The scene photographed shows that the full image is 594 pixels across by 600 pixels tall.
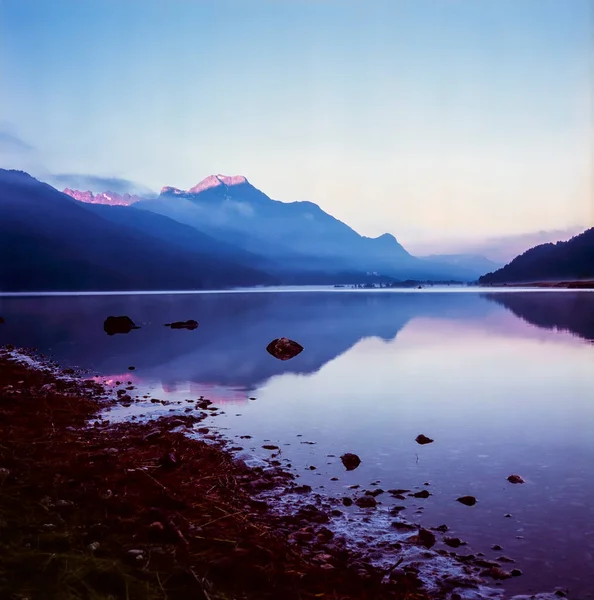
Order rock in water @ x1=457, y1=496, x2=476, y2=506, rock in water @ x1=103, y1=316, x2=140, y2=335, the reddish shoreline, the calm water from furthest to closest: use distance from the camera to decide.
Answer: rock in water @ x1=103, y1=316, x2=140, y2=335
rock in water @ x1=457, y1=496, x2=476, y2=506
the calm water
the reddish shoreline

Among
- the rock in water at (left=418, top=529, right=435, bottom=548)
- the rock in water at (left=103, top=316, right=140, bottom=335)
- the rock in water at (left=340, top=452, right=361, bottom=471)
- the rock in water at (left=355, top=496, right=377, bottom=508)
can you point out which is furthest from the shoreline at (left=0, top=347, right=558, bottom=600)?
the rock in water at (left=103, top=316, right=140, bottom=335)

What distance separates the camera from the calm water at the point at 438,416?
9828 mm

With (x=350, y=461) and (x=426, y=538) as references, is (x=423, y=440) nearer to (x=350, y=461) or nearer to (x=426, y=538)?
(x=350, y=461)

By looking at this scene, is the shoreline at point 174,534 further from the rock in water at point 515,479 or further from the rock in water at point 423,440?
the rock in water at point 423,440

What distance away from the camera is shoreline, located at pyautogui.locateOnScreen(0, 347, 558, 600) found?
6.85 metres

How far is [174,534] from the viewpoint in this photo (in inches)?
324

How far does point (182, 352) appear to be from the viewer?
123 ft

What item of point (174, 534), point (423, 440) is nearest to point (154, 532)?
point (174, 534)

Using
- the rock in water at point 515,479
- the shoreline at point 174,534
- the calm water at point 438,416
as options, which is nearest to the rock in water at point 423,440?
the calm water at point 438,416

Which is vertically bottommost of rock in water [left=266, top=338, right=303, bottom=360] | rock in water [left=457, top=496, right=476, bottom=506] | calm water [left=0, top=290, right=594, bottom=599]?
calm water [left=0, top=290, right=594, bottom=599]

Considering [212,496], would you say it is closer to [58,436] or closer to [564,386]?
[58,436]

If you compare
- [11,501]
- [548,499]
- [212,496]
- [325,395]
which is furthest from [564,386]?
[11,501]

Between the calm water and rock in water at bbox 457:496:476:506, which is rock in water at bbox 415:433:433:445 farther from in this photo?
rock in water at bbox 457:496:476:506

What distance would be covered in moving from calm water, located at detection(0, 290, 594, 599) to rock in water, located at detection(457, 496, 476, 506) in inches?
7.1
